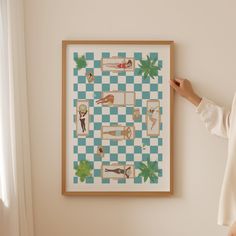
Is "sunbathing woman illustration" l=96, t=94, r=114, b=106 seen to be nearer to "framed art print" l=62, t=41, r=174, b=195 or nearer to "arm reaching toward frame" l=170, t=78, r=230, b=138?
"framed art print" l=62, t=41, r=174, b=195

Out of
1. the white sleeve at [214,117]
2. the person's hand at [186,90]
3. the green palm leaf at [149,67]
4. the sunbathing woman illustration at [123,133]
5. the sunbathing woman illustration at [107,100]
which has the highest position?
the green palm leaf at [149,67]

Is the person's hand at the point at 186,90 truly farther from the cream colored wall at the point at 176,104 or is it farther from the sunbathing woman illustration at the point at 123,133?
the sunbathing woman illustration at the point at 123,133

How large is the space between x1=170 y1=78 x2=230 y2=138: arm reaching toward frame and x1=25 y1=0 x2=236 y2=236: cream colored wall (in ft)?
0.22

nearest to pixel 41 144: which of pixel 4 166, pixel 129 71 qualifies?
pixel 4 166

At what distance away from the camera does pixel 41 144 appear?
233cm

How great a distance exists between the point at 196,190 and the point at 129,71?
715 millimetres

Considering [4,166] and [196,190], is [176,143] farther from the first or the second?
[4,166]

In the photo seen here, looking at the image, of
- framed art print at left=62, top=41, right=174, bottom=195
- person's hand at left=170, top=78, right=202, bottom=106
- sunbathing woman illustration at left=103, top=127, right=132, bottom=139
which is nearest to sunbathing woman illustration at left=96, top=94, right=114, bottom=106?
framed art print at left=62, top=41, right=174, bottom=195

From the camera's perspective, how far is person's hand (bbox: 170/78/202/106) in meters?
2.25

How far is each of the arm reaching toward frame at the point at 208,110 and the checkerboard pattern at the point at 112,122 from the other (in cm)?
13

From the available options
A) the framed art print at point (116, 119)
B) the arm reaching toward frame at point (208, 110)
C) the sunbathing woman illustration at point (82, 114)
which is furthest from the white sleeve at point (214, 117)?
the sunbathing woman illustration at point (82, 114)

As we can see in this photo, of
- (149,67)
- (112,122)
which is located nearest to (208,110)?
(149,67)

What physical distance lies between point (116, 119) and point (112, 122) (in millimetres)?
26

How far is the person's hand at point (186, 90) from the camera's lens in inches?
88.5
